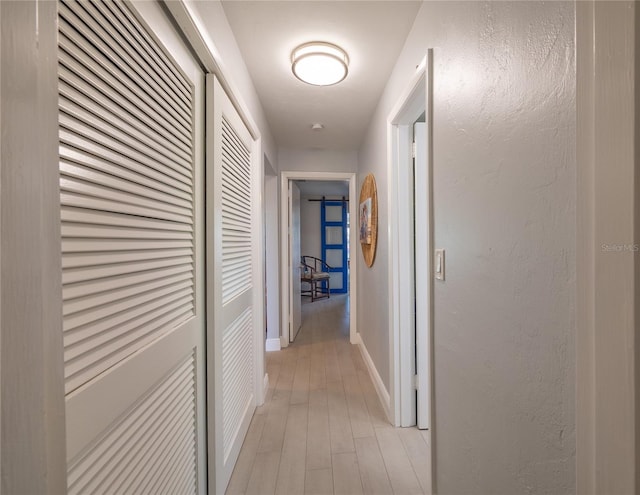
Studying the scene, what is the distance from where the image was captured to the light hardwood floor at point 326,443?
1396mm

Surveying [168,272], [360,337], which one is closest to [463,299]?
[168,272]

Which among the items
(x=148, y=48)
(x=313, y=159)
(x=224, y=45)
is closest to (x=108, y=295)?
(x=148, y=48)

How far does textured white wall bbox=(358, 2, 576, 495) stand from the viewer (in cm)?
56

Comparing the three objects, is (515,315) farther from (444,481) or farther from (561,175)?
(444,481)

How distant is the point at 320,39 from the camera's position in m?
1.48

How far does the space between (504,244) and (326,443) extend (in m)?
1.59

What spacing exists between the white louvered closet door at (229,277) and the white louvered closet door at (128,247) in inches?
3.8

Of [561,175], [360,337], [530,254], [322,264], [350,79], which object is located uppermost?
[350,79]

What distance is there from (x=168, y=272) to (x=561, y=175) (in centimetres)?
108

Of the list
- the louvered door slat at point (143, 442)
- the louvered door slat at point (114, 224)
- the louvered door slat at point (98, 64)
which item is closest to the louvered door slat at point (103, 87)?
the louvered door slat at point (98, 64)

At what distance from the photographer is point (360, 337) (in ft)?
10.4

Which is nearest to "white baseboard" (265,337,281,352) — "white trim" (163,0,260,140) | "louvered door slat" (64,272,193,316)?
"louvered door slat" (64,272,193,316)

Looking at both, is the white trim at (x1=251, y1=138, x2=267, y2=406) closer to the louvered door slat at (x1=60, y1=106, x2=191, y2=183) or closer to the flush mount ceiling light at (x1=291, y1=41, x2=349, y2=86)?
the flush mount ceiling light at (x1=291, y1=41, x2=349, y2=86)

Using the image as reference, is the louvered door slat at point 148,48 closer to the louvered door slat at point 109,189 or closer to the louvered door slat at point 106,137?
the louvered door slat at point 106,137
